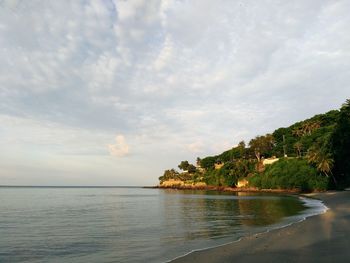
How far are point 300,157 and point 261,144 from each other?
39.7 meters

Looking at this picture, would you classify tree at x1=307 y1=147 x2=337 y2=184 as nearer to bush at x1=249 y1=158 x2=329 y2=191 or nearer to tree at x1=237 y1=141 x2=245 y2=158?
bush at x1=249 y1=158 x2=329 y2=191

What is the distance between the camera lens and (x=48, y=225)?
3428 cm

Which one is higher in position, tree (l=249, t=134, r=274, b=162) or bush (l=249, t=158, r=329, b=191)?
tree (l=249, t=134, r=274, b=162)

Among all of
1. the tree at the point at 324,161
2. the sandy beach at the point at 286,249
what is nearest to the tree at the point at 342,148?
the tree at the point at 324,161

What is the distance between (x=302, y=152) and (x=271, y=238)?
13177cm

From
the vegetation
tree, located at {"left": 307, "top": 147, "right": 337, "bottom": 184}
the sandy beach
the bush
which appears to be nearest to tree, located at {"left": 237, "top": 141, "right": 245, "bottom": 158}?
the vegetation

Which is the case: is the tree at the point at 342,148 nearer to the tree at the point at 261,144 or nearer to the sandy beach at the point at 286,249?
the tree at the point at 261,144

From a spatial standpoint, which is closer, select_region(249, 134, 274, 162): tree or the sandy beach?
the sandy beach

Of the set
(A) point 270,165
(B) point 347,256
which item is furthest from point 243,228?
(A) point 270,165

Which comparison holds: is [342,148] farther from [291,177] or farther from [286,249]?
[286,249]

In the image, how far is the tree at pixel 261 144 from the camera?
16525cm

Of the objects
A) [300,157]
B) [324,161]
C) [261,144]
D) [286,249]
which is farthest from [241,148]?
[286,249]

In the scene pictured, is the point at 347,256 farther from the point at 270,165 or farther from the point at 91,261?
the point at 270,165

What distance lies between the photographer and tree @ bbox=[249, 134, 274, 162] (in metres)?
165
